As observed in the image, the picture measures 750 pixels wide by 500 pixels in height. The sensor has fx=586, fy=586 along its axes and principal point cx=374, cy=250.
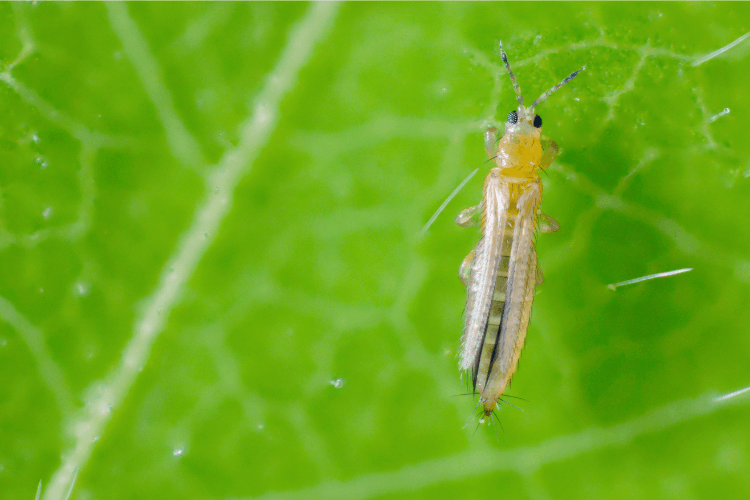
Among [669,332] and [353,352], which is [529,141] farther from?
[353,352]

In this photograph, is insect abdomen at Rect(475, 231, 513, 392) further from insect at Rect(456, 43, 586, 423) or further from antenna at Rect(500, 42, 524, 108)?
antenna at Rect(500, 42, 524, 108)

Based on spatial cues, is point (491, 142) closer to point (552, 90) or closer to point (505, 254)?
point (552, 90)

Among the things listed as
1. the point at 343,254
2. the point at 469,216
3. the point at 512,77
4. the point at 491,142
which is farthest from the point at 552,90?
the point at 343,254

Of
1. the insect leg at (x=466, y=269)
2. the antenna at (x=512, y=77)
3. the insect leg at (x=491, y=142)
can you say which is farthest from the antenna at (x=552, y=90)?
the insect leg at (x=466, y=269)

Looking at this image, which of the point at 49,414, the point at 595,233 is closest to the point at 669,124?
the point at 595,233

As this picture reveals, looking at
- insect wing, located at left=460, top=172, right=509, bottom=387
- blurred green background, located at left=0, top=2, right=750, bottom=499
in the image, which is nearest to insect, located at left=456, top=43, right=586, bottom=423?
insect wing, located at left=460, top=172, right=509, bottom=387
